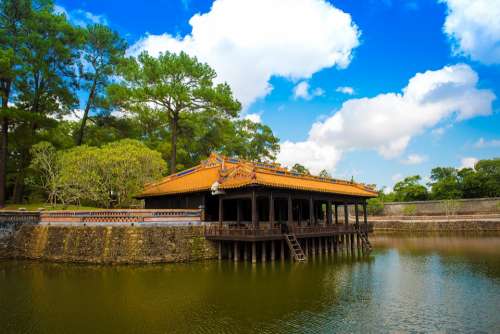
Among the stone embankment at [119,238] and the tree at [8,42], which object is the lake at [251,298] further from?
the tree at [8,42]

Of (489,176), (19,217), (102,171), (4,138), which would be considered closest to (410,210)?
(489,176)

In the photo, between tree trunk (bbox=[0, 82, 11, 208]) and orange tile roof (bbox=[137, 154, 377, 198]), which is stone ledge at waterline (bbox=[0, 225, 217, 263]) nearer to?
orange tile roof (bbox=[137, 154, 377, 198])

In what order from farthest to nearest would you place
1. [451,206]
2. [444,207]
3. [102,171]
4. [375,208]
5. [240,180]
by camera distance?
[375,208]
[444,207]
[451,206]
[102,171]
[240,180]

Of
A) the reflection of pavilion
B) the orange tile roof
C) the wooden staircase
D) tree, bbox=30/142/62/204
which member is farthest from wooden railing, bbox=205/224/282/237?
tree, bbox=30/142/62/204

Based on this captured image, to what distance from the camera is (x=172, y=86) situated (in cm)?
3266

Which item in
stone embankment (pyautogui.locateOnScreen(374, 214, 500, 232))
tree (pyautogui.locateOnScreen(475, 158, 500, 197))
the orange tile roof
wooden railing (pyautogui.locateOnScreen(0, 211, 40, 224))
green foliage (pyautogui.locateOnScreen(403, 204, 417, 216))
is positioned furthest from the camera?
green foliage (pyautogui.locateOnScreen(403, 204, 417, 216))

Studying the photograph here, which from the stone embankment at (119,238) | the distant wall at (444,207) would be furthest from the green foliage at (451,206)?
the stone embankment at (119,238)

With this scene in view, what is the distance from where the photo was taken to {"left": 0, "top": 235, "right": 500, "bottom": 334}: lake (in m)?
10.1

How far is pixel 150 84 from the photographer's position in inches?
1316

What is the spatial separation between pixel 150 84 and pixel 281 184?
18.5 meters

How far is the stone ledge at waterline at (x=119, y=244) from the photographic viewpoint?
20438 mm

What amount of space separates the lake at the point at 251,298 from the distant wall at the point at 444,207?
3861cm

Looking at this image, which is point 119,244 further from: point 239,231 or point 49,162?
point 49,162

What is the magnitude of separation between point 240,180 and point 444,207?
156 ft
